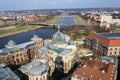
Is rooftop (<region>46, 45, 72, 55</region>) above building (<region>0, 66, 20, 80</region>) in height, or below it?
above

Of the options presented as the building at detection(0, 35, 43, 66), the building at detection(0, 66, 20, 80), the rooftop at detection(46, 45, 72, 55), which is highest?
the rooftop at detection(46, 45, 72, 55)

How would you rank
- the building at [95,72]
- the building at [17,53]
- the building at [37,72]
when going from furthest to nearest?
the building at [17,53] < the building at [37,72] < the building at [95,72]

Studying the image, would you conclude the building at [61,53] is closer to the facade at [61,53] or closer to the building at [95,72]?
the facade at [61,53]

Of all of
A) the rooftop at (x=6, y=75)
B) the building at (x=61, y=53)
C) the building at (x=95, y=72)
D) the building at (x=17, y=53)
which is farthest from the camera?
the building at (x=17, y=53)

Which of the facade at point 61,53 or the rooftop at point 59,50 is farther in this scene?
the rooftop at point 59,50

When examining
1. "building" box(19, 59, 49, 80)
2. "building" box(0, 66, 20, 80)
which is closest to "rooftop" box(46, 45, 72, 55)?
"building" box(19, 59, 49, 80)

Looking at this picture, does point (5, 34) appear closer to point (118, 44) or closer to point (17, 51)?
point (17, 51)

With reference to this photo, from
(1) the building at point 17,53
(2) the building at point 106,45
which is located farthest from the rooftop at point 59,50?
(2) the building at point 106,45

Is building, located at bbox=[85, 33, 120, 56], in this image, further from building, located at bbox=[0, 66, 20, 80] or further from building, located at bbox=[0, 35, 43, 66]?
building, located at bbox=[0, 66, 20, 80]
